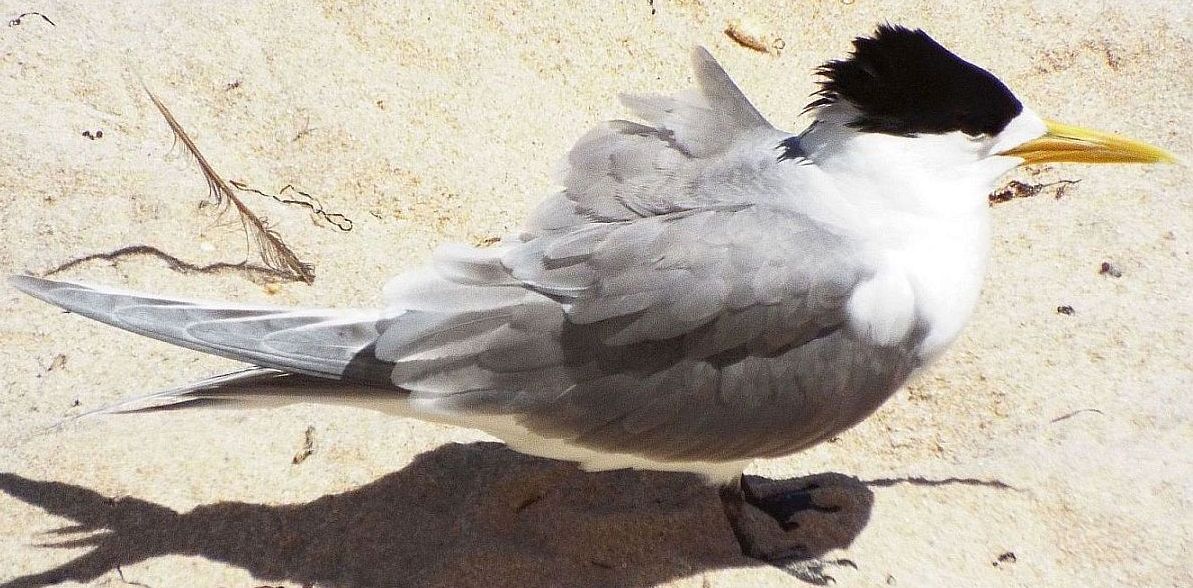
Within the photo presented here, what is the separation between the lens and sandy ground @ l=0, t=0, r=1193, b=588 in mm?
2943

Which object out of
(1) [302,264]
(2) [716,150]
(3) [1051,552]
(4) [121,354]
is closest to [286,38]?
(1) [302,264]

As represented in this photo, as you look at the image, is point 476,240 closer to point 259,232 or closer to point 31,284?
point 259,232

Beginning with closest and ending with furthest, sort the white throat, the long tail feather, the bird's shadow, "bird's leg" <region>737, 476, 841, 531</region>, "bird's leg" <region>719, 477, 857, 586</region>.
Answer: the long tail feather
the white throat
the bird's shadow
"bird's leg" <region>719, 477, 857, 586</region>
"bird's leg" <region>737, 476, 841, 531</region>

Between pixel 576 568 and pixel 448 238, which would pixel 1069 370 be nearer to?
pixel 576 568

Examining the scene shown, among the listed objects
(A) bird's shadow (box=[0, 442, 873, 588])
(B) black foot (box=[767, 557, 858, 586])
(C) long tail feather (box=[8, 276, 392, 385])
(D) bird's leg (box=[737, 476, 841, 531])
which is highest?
(C) long tail feather (box=[8, 276, 392, 385])

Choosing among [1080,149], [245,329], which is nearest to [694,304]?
[245,329]

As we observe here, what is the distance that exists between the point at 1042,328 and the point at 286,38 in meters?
3.03

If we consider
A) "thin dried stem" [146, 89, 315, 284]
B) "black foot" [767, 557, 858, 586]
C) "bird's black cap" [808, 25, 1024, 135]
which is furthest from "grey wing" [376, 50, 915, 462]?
"thin dried stem" [146, 89, 315, 284]

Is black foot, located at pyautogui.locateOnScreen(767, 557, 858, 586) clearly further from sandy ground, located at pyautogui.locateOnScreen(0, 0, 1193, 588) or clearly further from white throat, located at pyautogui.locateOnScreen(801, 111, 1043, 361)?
white throat, located at pyautogui.locateOnScreen(801, 111, 1043, 361)

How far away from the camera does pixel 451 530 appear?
9.88 feet

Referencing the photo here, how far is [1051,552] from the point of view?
9.68 feet

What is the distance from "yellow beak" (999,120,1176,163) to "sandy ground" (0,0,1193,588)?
0.74 m

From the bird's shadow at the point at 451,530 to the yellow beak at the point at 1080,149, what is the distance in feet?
3.42

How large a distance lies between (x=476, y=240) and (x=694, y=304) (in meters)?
1.54
